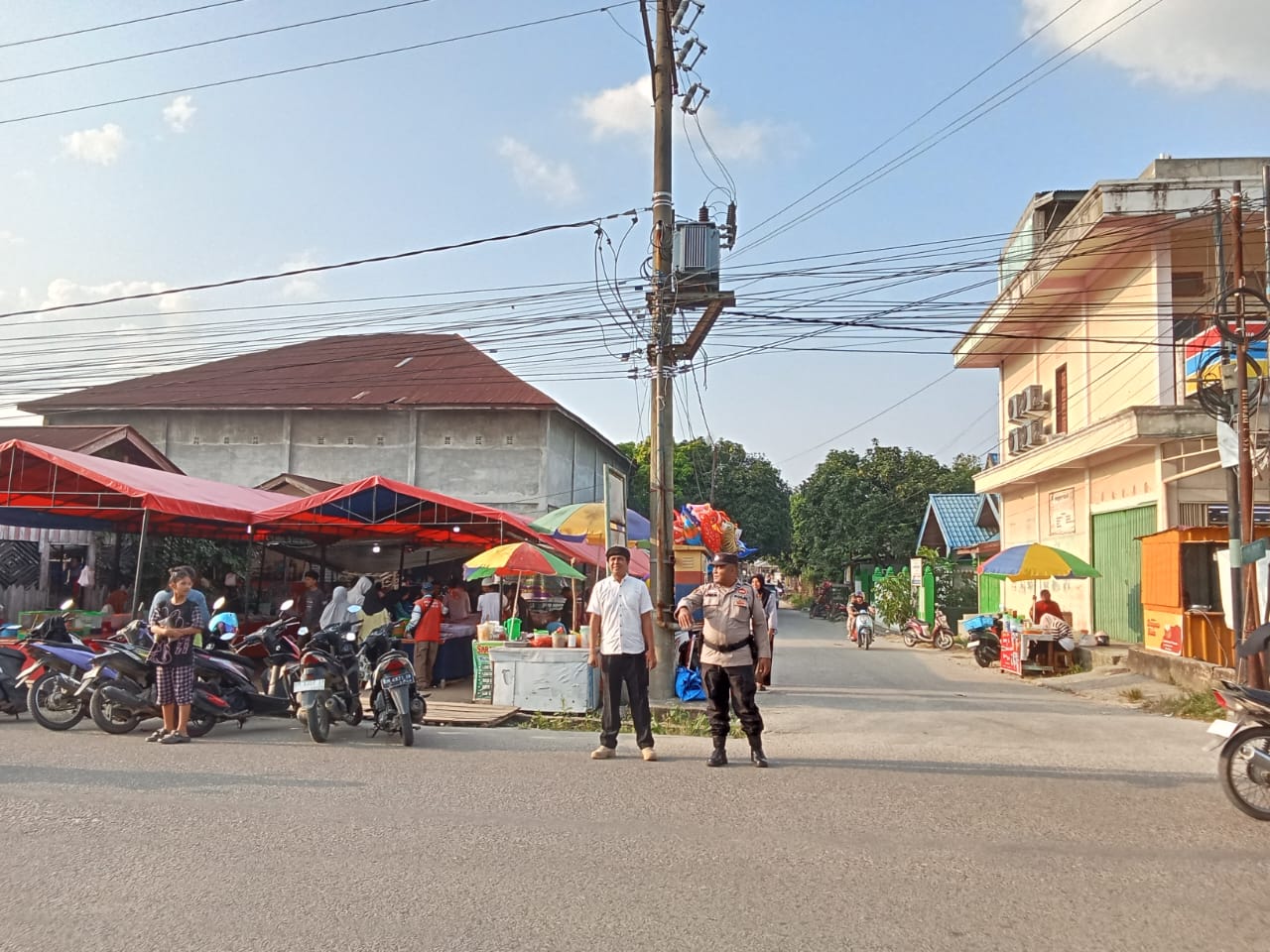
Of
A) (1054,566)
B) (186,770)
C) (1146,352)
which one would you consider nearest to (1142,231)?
(1146,352)

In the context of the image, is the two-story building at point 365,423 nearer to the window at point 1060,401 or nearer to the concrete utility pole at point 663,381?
the window at point 1060,401

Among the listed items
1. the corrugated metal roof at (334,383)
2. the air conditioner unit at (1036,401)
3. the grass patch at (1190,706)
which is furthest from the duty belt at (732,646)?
the corrugated metal roof at (334,383)

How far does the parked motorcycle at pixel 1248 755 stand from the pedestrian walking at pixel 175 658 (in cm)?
817

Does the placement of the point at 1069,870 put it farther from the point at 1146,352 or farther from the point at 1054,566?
the point at 1146,352

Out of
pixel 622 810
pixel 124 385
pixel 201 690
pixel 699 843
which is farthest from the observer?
pixel 124 385

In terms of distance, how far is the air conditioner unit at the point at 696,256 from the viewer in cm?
1288

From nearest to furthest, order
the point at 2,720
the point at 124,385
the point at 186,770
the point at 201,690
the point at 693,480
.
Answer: the point at 186,770, the point at 201,690, the point at 2,720, the point at 124,385, the point at 693,480

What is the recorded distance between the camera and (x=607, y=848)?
5465 millimetres

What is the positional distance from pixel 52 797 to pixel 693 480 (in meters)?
47.2

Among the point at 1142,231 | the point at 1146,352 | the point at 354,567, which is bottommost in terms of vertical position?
the point at 354,567

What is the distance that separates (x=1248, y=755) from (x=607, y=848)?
428cm

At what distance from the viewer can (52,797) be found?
6500mm

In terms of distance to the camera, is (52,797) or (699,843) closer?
(699,843)

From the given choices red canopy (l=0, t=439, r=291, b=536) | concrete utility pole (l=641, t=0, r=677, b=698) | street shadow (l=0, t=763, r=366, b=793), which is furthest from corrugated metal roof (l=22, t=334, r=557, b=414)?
street shadow (l=0, t=763, r=366, b=793)
